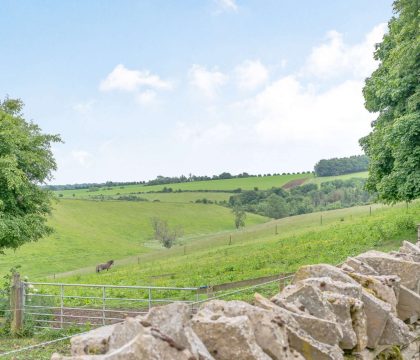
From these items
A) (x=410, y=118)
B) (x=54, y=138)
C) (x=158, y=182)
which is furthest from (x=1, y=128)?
(x=158, y=182)

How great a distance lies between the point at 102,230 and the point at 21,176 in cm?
5712

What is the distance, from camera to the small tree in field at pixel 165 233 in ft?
243

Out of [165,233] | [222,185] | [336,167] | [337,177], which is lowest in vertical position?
[165,233]

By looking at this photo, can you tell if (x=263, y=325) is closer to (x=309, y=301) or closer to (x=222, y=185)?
(x=309, y=301)

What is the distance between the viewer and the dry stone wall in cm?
311

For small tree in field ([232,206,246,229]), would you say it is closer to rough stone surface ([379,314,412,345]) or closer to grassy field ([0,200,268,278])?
grassy field ([0,200,268,278])

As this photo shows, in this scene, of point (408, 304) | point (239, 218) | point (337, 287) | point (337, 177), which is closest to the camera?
point (337, 287)

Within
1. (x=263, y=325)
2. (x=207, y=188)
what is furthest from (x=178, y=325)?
(x=207, y=188)

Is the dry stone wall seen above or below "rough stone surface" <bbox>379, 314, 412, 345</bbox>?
above

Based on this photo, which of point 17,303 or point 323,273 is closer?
point 323,273

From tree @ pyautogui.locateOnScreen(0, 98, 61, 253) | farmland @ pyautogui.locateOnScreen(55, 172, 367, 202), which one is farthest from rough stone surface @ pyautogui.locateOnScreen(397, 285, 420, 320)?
farmland @ pyautogui.locateOnScreen(55, 172, 367, 202)

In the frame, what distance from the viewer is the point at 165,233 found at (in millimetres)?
75000

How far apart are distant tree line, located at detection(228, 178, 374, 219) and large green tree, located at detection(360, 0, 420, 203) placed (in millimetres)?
64304

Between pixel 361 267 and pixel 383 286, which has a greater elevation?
pixel 361 267
